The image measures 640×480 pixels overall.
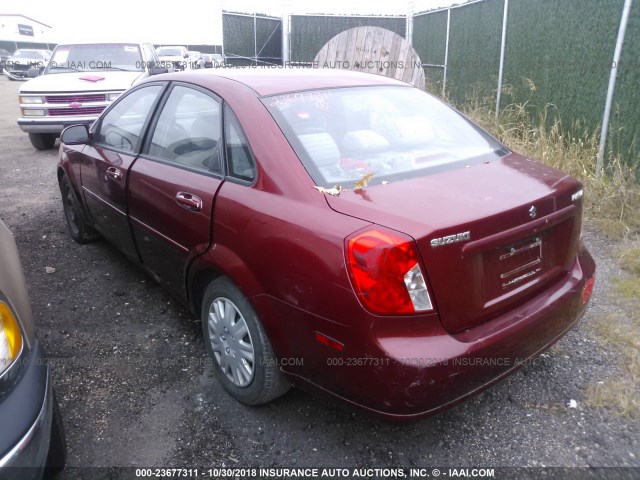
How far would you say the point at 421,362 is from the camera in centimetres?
192

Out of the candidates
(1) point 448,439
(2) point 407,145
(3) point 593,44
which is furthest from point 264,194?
(3) point 593,44

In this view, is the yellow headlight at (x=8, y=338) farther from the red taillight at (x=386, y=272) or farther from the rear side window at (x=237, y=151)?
the red taillight at (x=386, y=272)

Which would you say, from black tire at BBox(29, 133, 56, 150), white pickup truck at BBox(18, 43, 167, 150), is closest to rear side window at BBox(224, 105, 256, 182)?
white pickup truck at BBox(18, 43, 167, 150)

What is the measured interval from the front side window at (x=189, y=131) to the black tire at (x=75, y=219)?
5.62ft

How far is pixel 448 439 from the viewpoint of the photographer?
2453mm

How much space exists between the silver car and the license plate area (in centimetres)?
183

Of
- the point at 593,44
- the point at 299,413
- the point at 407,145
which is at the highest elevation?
the point at 593,44

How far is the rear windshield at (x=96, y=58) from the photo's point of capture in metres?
9.33

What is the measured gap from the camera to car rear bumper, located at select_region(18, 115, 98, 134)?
28.3ft

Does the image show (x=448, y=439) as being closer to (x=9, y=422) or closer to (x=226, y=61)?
(x=9, y=422)

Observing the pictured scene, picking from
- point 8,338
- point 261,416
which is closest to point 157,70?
point 261,416

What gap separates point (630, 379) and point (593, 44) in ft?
14.4

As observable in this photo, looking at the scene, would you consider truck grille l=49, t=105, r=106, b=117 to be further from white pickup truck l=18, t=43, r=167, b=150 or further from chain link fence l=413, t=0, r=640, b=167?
chain link fence l=413, t=0, r=640, b=167

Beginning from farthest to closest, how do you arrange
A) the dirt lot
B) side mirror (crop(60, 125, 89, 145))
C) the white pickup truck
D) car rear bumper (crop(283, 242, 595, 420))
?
the white pickup truck < side mirror (crop(60, 125, 89, 145)) < the dirt lot < car rear bumper (crop(283, 242, 595, 420))
